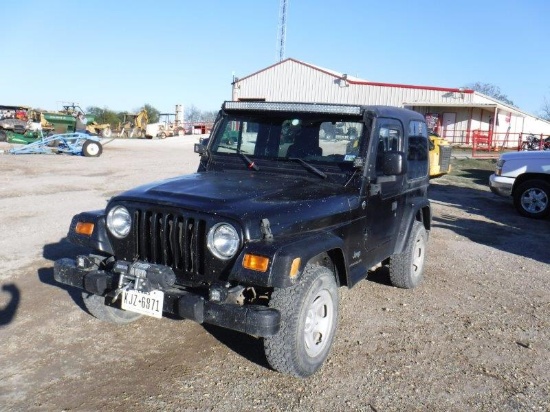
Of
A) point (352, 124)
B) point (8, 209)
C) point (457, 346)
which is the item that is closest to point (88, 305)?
point (352, 124)

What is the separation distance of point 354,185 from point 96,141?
63.3 ft

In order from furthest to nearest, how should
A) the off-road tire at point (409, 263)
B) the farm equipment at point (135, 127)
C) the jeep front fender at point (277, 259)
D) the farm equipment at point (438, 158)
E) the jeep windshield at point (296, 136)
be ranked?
the farm equipment at point (135, 127) < the farm equipment at point (438, 158) < the off-road tire at point (409, 263) < the jeep windshield at point (296, 136) < the jeep front fender at point (277, 259)

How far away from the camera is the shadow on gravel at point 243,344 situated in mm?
4043

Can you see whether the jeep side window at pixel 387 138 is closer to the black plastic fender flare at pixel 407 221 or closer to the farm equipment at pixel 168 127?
the black plastic fender flare at pixel 407 221

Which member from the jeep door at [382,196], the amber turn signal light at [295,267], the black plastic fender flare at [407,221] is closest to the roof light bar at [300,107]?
the jeep door at [382,196]

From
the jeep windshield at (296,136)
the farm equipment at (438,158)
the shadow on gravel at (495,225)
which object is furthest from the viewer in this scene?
the farm equipment at (438,158)

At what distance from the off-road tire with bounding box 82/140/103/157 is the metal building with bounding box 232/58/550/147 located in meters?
14.4

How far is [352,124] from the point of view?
4613 millimetres

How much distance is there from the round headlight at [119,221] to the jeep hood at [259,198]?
87mm

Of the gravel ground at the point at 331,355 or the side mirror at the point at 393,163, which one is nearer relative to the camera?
the gravel ground at the point at 331,355

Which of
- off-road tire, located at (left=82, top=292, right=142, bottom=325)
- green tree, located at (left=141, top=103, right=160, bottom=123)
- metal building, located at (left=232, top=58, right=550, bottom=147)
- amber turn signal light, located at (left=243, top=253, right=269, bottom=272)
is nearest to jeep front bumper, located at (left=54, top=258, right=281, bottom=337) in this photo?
amber turn signal light, located at (left=243, top=253, right=269, bottom=272)

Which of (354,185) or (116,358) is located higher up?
(354,185)

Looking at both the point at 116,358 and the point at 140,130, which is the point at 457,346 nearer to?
the point at 116,358

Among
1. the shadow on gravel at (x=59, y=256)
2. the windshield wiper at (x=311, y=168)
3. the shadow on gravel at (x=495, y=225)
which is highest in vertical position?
the windshield wiper at (x=311, y=168)
